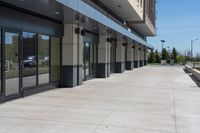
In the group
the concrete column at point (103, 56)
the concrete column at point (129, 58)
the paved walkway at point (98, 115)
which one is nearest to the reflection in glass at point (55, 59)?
the paved walkway at point (98, 115)

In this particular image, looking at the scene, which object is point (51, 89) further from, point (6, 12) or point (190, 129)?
point (190, 129)

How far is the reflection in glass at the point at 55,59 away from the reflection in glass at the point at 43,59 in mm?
702

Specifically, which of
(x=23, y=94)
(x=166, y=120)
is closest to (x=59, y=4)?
(x=23, y=94)

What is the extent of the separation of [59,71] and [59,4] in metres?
6.00

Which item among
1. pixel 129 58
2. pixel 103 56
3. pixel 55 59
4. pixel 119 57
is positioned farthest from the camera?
pixel 129 58

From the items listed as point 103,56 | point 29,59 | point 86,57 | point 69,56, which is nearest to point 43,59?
point 29,59

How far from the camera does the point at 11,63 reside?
12969mm

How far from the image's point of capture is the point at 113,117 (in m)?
9.93

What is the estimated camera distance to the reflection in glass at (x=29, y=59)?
558 inches

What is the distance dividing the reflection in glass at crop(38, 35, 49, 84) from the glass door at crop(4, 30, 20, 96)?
2411mm

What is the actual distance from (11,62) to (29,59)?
5.84 ft

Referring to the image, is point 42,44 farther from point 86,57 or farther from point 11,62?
point 86,57

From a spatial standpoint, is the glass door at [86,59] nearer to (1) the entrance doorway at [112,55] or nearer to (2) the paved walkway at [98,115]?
(2) the paved walkway at [98,115]

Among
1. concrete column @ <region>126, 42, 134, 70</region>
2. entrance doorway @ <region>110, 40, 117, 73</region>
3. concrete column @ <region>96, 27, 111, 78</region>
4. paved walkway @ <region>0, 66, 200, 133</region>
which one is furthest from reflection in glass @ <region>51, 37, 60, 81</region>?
concrete column @ <region>126, 42, 134, 70</region>
